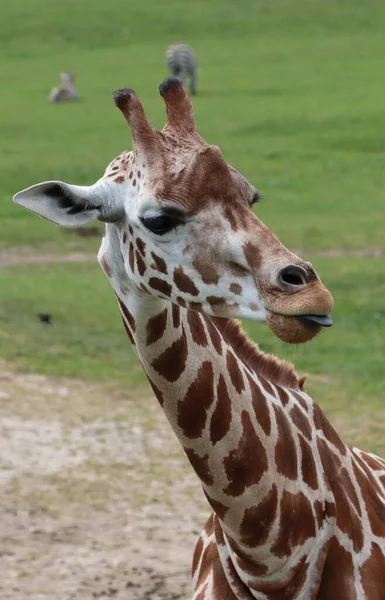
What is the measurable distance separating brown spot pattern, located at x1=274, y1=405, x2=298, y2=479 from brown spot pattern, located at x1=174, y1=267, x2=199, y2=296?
2.29 ft

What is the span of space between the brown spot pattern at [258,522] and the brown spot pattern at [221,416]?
25cm

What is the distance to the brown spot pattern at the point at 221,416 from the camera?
13.0 ft

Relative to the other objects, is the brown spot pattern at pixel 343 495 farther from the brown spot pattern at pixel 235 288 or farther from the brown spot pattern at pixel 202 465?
the brown spot pattern at pixel 235 288

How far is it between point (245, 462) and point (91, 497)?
3723 mm

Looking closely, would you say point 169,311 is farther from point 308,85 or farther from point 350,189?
point 308,85

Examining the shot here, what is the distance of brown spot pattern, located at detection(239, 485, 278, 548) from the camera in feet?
13.2

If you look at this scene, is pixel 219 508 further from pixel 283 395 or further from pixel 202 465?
pixel 283 395

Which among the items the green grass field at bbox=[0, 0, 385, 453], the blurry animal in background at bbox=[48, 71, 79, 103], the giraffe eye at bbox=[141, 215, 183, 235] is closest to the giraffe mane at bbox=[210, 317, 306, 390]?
the green grass field at bbox=[0, 0, 385, 453]

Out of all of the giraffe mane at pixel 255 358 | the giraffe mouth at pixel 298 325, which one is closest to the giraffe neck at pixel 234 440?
the giraffe mane at pixel 255 358

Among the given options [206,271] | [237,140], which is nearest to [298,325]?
[206,271]

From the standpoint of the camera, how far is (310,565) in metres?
4.13

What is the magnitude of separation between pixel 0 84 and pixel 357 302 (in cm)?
2183

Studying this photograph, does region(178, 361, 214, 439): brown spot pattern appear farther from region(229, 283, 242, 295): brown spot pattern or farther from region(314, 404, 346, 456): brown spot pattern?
region(314, 404, 346, 456): brown spot pattern

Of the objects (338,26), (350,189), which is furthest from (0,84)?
(350,189)
